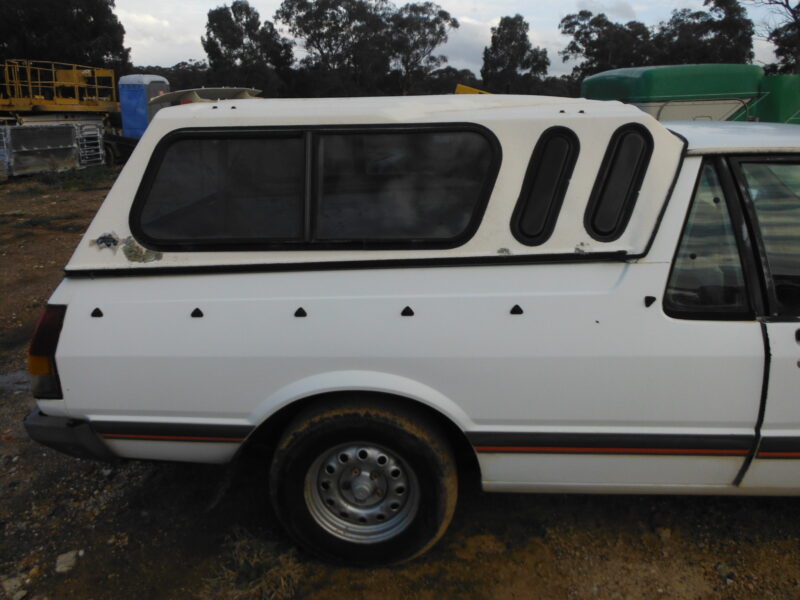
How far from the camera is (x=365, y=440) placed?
2.37 m

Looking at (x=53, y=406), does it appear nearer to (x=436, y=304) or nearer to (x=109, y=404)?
(x=109, y=404)

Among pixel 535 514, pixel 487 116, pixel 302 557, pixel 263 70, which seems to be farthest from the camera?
pixel 263 70

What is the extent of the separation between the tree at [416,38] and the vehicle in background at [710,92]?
55.0 metres

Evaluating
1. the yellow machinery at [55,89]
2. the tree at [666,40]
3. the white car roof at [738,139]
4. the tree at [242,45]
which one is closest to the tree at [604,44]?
the tree at [666,40]

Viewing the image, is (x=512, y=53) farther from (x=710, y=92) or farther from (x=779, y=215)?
(x=779, y=215)

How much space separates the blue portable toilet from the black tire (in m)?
20.2

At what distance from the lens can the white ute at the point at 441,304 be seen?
222 cm

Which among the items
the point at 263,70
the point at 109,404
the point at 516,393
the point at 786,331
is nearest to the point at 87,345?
the point at 109,404

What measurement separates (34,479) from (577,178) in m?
3.07

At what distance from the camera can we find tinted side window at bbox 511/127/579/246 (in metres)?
2.27

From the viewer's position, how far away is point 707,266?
2.26 meters

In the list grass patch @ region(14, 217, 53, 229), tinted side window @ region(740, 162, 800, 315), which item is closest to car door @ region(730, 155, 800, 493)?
tinted side window @ region(740, 162, 800, 315)

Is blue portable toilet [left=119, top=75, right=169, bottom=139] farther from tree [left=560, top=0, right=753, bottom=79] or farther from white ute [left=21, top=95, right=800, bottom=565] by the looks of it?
tree [left=560, top=0, right=753, bottom=79]

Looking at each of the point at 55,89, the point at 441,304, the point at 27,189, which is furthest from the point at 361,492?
the point at 55,89
